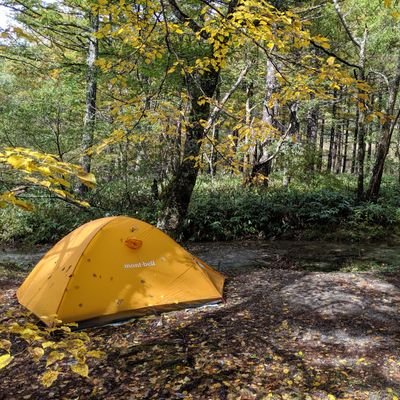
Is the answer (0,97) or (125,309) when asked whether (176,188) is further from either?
(0,97)

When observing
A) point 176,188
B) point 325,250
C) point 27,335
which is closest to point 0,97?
point 176,188

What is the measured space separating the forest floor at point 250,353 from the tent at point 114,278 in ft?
0.85

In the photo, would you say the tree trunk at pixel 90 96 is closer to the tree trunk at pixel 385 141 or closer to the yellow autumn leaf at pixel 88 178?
the tree trunk at pixel 385 141

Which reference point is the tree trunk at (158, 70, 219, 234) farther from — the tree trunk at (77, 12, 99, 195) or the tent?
the tree trunk at (77, 12, 99, 195)

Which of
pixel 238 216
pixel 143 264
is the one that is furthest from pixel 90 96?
pixel 143 264

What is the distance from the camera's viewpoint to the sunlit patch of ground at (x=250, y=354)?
3.64 metres

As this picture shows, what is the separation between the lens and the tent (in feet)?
17.2

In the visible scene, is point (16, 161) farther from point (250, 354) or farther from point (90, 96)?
point (90, 96)

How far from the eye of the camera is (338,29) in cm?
1931

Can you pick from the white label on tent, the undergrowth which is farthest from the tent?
the undergrowth

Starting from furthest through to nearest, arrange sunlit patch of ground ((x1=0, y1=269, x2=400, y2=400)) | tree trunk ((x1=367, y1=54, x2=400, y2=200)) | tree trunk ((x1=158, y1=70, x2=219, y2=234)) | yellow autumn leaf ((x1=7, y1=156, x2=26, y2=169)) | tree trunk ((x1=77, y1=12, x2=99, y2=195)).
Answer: tree trunk ((x1=367, y1=54, x2=400, y2=200)) → tree trunk ((x1=77, y1=12, x2=99, y2=195)) → tree trunk ((x1=158, y1=70, x2=219, y2=234)) → sunlit patch of ground ((x1=0, y1=269, x2=400, y2=400)) → yellow autumn leaf ((x1=7, y1=156, x2=26, y2=169))

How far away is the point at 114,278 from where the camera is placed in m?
5.53

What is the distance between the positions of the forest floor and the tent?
26 centimetres

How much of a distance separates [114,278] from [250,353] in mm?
2201
